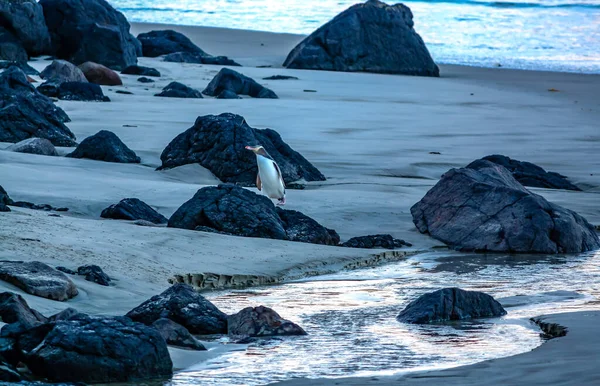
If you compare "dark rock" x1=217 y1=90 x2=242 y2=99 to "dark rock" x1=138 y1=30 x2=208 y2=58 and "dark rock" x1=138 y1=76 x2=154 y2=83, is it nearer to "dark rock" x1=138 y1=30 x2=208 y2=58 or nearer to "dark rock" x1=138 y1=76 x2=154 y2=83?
"dark rock" x1=138 y1=76 x2=154 y2=83

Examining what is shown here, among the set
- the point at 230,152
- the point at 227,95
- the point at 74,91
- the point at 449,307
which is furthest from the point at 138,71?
the point at 449,307

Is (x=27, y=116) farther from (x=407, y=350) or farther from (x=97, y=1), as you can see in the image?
(x=97, y=1)

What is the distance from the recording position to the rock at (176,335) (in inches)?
213

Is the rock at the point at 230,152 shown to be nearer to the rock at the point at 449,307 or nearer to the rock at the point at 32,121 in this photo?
the rock at the point at 32,121

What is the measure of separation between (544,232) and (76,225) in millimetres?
3619

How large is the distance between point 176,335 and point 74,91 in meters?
11.6

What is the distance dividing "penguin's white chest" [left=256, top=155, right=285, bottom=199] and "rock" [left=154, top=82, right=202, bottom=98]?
26.6 feet

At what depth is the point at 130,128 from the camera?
550 inches

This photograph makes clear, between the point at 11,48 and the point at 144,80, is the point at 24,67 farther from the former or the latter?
the point at 11,48

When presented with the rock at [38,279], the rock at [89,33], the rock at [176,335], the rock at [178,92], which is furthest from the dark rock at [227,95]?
the rock at [176,335]

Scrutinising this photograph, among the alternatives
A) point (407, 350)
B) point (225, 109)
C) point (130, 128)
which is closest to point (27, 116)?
point (130, 128)

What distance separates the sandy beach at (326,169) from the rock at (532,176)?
0.30 metres

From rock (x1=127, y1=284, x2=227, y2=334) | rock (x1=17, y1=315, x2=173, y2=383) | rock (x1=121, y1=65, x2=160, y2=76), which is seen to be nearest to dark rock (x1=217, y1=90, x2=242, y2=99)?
rock (x1=121, y1=65, x2=160, y2=76)

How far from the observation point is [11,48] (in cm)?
2108
